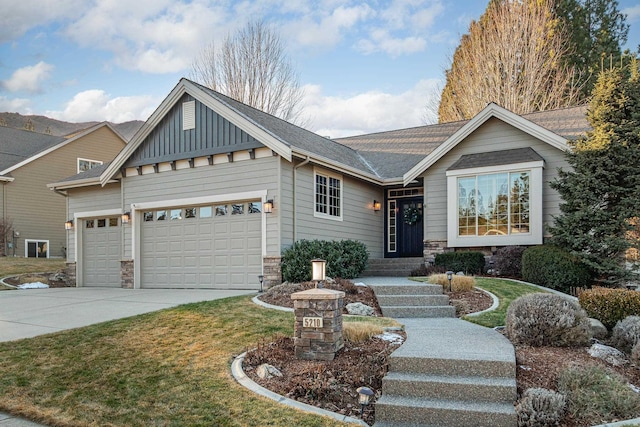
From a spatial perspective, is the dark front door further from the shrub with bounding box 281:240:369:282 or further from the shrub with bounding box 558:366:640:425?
the shrub with bounding box 558:366:640:425

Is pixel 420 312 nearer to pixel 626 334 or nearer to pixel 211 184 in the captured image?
Answer: pixel 626 334

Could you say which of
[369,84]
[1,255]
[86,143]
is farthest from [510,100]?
[1,255]

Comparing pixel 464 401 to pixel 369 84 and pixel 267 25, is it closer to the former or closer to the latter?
pixel 369 84

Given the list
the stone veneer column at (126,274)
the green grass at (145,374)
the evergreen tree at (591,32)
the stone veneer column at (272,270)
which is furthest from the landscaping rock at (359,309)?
the evergreen tree at (591,32)

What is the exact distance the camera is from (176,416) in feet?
14.7

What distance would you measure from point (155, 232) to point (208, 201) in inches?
91.5

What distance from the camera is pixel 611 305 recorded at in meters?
6.67

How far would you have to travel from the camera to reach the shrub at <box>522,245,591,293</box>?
10.3m

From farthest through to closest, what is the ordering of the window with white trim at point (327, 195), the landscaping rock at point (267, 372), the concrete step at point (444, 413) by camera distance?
the window with white trim at point (327, 195) → the landscaping rock at point (267, 372) → the concrete step at point (444, 413)

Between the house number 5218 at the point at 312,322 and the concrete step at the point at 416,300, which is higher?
the house number 5218 at the point at 312,322

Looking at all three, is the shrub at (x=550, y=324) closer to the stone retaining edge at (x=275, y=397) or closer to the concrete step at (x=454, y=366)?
the concrete step at (x=454, y=366)

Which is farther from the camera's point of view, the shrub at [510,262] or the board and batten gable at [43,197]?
the board and batten gable at [43,197]

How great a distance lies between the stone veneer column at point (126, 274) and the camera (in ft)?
45.1

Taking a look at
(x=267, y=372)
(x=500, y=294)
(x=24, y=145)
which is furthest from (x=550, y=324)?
(x=24, y=145)
